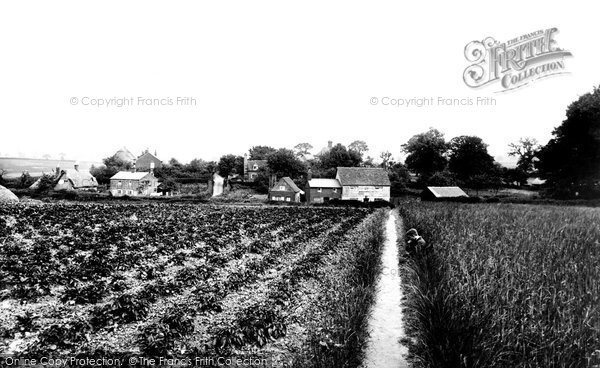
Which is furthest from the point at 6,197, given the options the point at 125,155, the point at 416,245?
the point at 125,155

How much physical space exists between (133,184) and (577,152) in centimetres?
7653

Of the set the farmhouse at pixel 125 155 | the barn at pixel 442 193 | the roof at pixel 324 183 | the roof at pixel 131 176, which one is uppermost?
the farmhouse at pixel 125 155

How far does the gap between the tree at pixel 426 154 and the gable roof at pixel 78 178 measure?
79.5 meters

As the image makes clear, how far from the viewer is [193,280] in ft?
34.6

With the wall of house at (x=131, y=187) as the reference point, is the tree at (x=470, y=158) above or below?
above

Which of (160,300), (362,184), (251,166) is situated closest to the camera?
(160,300)

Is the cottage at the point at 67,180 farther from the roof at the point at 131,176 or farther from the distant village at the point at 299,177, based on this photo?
the roof at the point at 131,176

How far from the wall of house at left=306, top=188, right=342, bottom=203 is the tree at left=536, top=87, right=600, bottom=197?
108ft

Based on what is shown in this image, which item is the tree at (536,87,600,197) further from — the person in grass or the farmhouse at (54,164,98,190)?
the farmhouse at (54,164,98,190)

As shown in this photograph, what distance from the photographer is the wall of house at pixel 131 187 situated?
6806 centimetres

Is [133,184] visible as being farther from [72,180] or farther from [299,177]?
[299,177]

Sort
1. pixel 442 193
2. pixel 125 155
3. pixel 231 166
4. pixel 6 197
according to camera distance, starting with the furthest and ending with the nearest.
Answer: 1. pixel 125 155
2. pixel 231 166
3. pixel 442 193
4. pixel 6 197

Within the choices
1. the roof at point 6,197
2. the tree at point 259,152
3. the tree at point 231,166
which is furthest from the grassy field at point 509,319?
the tree at point 259,152

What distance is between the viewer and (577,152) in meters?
48.2
